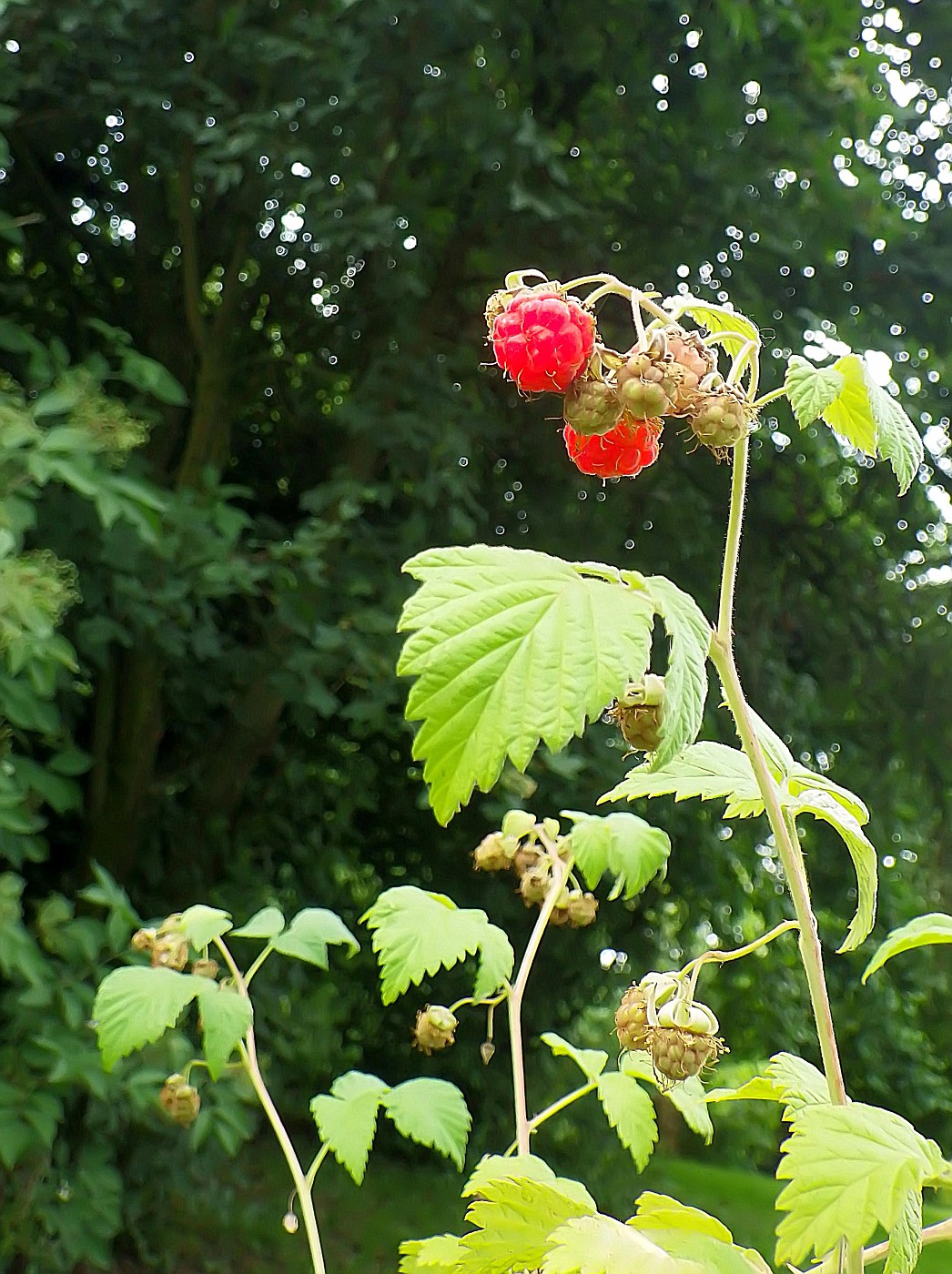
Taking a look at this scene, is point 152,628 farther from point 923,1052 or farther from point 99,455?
point 923,1052

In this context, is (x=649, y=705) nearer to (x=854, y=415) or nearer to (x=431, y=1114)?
(x=854, y=415)

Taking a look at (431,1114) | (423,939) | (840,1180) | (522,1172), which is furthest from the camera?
(431,1114)

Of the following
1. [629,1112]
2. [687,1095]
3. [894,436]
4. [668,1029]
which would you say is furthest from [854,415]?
[629,1112]

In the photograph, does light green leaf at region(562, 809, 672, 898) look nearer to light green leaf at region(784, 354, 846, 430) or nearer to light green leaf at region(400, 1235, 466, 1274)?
light green leaf at region(400, 1235, 466, 1274)

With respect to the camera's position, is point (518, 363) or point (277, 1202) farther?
point (277, 1202)

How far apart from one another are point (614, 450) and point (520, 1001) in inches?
19.8

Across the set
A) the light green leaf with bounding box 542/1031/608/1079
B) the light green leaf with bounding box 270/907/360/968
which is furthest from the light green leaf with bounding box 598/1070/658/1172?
the light green leaf with bounding box 270/907/360/968

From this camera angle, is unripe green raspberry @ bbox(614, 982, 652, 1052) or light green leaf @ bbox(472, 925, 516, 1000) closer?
unripe green raspberry @ bbox(614, 982, 652, 1052)

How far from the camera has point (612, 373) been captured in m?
0.49

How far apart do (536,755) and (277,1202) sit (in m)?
1.76

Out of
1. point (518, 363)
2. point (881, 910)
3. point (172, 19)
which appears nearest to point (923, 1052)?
point (881, 910)

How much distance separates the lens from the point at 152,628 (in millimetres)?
2201

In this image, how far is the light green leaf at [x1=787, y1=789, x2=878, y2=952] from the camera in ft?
1.78

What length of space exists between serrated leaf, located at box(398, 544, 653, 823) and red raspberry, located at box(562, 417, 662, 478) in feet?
0.22
